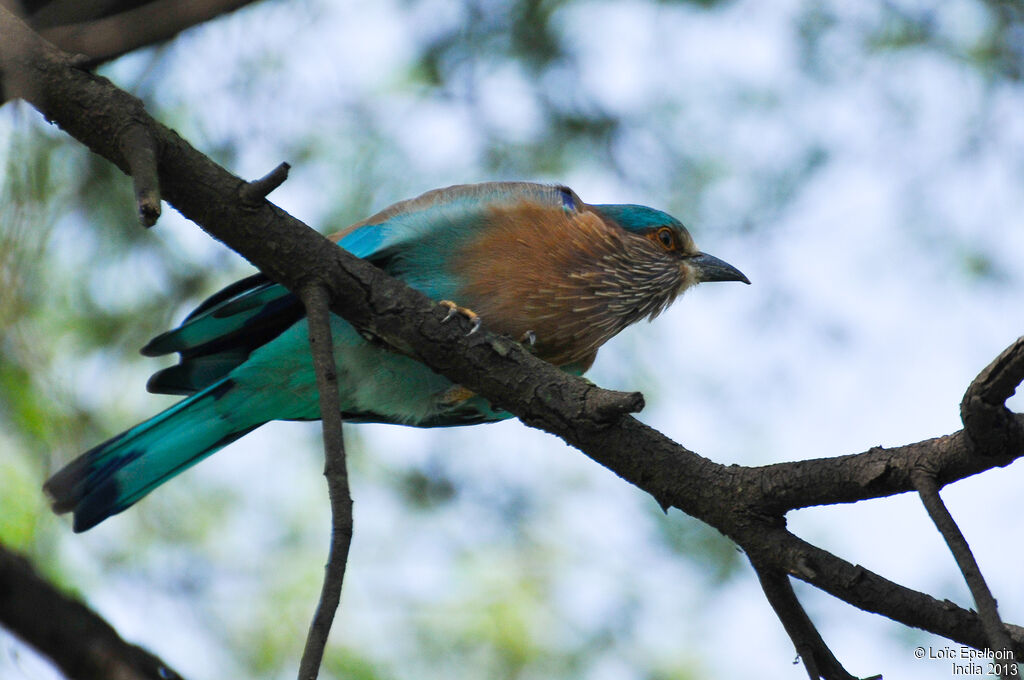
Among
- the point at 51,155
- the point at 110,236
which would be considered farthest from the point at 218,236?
the point at 110,236

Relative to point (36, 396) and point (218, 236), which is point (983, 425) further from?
point (36, 396)

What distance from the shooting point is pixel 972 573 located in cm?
178

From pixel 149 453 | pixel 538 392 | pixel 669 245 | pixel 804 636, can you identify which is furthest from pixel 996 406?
pixel 149 453

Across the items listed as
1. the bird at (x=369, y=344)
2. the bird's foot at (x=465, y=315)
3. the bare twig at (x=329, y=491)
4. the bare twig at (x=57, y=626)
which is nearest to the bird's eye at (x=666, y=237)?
the bird at (x=369, y=344)

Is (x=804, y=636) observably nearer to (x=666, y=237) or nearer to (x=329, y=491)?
(x=329, y=491)

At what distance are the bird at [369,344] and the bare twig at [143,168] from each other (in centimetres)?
105

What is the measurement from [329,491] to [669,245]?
2.38m

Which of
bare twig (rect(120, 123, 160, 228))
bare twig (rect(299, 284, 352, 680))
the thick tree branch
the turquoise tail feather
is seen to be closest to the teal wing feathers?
the turquoise tail feather

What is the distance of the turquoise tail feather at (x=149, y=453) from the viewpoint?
3.13 meters

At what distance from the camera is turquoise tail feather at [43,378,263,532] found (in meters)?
3.13

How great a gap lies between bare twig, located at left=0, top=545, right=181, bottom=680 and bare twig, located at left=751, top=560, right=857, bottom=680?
160 centimetres

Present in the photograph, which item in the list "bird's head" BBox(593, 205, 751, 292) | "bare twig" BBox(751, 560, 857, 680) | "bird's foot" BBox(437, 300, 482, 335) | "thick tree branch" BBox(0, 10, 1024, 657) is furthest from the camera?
"bird's head" BBox(593, 205, 751, 292)

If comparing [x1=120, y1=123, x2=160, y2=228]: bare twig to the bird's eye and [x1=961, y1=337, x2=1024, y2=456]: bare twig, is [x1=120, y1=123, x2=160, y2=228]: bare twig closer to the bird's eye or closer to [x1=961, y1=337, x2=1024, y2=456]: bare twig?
[x1=961, y1=337, x2=1024, y2=456]: bare twig

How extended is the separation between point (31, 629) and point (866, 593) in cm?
169
